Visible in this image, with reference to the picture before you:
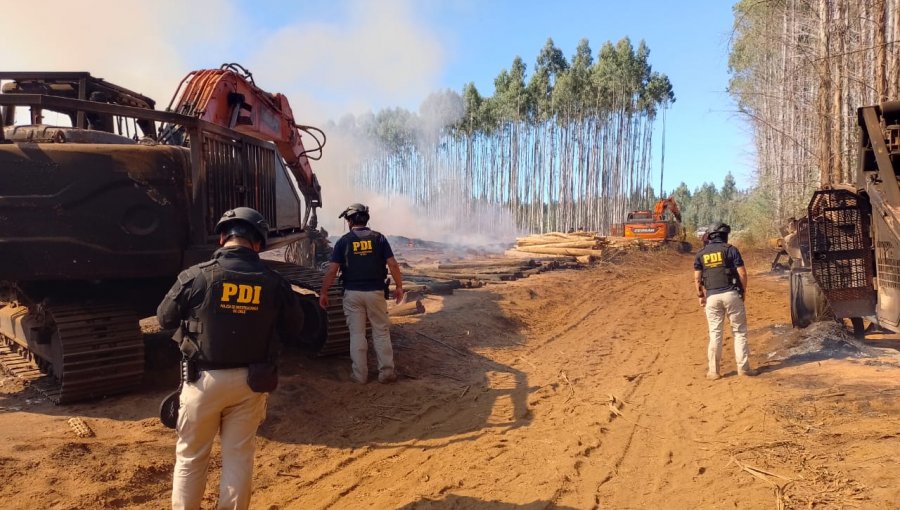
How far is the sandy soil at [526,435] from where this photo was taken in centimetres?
384

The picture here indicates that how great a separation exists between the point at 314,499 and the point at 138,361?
2608 mm

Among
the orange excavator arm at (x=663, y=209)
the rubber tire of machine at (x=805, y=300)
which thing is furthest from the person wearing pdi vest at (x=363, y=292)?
the orange excavator arm at (x=663, y=209)

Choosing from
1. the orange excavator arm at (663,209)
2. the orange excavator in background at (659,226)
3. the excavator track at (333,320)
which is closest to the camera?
the excavator track at (333,320)

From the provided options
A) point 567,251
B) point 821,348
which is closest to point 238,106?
point 821,348

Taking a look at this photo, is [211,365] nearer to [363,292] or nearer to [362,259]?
[363,292]

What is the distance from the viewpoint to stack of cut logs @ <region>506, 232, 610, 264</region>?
2276 cm

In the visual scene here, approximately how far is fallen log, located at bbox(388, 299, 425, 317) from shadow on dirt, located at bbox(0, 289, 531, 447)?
1.78m

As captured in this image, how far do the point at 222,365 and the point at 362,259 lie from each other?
3.41m

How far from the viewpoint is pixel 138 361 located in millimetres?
5434

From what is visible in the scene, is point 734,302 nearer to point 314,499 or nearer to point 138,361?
point 314,499

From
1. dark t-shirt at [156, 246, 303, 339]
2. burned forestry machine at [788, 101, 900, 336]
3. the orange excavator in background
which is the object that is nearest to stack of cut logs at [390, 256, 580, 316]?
burned forestry machine at [788, 101, 900, 336]

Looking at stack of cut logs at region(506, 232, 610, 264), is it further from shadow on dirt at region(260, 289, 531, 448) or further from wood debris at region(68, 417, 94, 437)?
wood debris at region(68, 417, 94, 437)

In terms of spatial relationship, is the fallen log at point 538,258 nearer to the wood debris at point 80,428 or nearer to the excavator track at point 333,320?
the excavator track at point 333,320

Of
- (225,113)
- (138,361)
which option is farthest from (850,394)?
(225,113)
